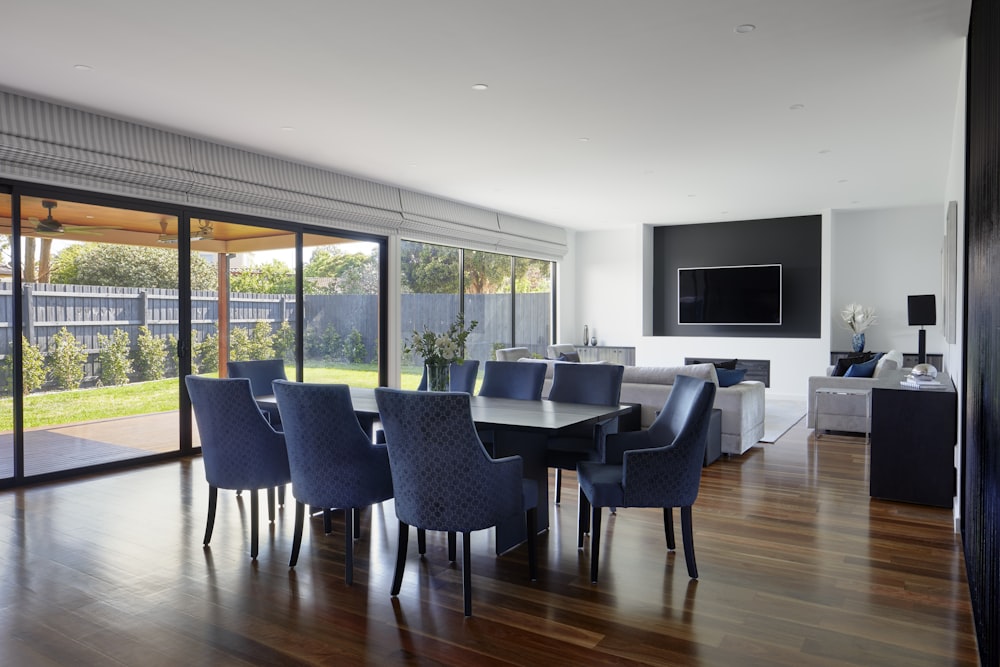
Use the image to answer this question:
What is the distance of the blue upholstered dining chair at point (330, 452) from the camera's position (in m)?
3.07

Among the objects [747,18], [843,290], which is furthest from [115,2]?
[843,290]

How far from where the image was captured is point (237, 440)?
3426 mm

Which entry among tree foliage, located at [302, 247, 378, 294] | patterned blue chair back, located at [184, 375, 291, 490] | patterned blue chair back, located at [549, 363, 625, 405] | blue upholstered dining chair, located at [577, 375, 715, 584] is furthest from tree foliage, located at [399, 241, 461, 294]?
blue upholstered dining chair, located at [577, 375, 715, 584]

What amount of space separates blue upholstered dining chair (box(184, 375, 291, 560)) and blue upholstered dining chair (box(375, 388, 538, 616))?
85cm

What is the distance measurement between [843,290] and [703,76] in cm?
675

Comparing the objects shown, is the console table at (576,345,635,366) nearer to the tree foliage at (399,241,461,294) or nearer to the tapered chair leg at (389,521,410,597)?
the tree foliage at (399,241,461,294)

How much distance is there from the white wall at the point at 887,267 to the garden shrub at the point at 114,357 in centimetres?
864

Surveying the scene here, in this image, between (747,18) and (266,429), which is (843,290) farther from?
(266,429)

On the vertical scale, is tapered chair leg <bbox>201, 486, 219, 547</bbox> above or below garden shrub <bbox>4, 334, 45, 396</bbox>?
below

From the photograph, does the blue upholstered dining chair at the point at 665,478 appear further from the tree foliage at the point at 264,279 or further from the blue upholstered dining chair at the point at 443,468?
the tree foliage at the point at 264,279

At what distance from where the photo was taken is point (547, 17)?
3439mm

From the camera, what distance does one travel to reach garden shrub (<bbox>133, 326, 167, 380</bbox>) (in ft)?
18.4

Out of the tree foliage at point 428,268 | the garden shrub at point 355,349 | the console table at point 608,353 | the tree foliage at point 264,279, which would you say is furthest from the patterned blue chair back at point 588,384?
the console table at point 608,353

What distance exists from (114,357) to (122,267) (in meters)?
0.71
